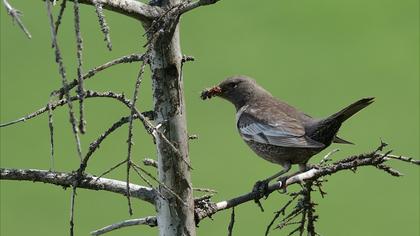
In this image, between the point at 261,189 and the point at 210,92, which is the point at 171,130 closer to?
the point at 261,189

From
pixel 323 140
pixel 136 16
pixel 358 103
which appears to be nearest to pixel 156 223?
pixel 136 16

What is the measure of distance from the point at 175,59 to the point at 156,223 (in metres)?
0.72

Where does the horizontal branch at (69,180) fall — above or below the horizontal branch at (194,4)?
below

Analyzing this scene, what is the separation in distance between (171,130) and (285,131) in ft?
7.91

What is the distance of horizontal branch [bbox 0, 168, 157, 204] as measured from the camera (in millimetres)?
3035

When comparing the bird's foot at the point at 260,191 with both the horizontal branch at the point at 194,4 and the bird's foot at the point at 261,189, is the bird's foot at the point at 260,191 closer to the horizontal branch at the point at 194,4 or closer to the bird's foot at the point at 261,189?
the bird's foot at the point at 261,189

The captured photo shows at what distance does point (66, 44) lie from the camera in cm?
1264

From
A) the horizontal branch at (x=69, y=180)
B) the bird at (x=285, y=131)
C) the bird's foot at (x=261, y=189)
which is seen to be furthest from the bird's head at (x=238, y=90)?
the horizontal branch at (x=69, y=180)

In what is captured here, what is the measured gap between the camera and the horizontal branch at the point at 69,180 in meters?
3.04

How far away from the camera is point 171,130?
10.5 feet

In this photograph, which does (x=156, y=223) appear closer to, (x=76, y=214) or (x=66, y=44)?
(x=76, y=214)

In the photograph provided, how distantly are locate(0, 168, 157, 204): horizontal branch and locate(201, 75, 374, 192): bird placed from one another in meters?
1.67

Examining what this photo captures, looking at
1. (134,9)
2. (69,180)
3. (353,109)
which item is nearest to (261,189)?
(353,109)

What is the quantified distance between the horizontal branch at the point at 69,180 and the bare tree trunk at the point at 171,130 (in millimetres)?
77
